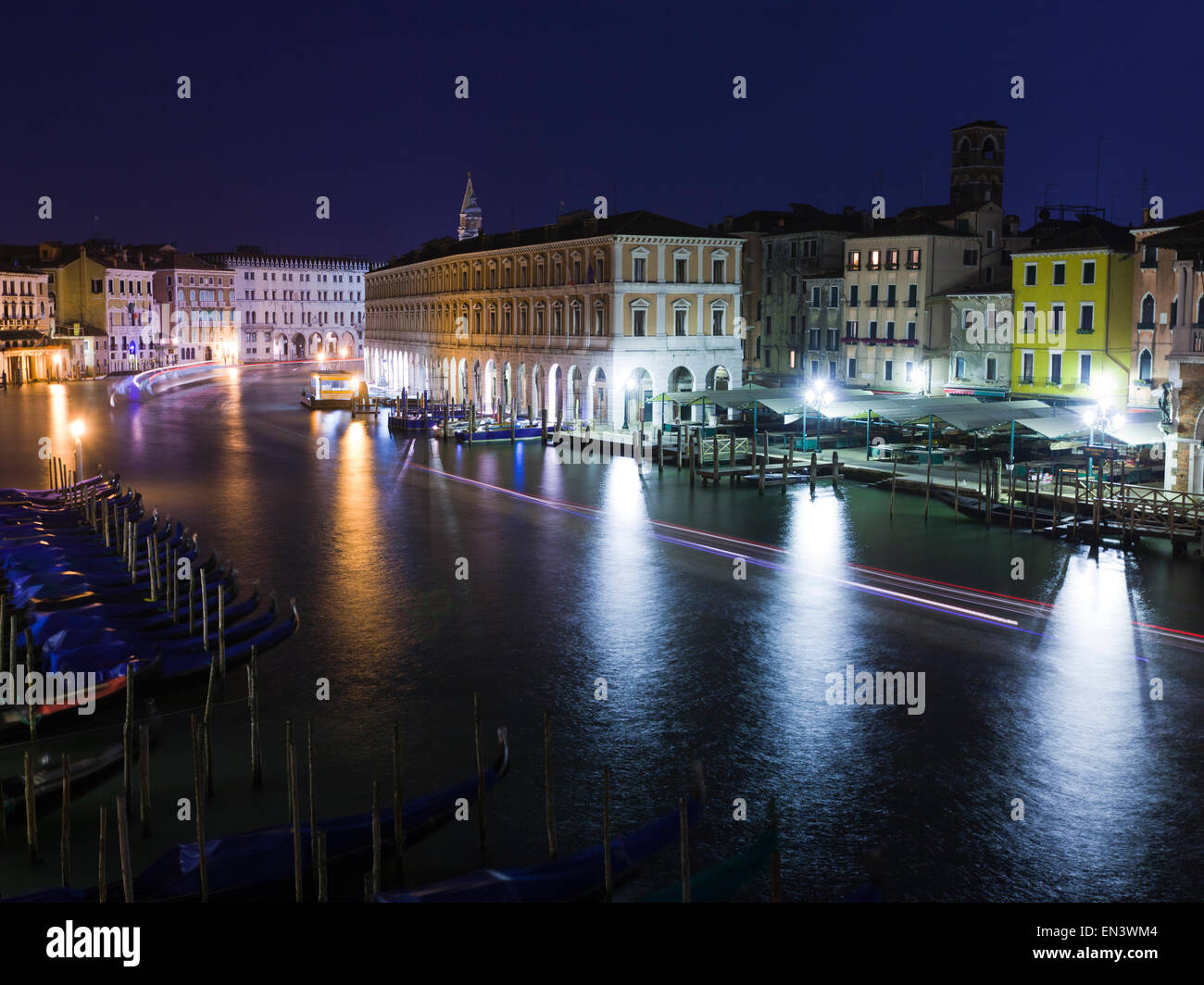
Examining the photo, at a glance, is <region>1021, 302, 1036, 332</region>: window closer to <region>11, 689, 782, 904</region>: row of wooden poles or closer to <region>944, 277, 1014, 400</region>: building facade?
<region>944, 277, 1014, 400</region>: building facade

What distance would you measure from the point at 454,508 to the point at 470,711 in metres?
17.2

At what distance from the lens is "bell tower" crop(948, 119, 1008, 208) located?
199 feet

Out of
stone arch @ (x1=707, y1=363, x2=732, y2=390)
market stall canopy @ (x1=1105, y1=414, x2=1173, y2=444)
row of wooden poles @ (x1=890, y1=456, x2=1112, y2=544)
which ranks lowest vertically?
row of wooden poles @ (x1=890, y1=456, x2=1112, y2=544)

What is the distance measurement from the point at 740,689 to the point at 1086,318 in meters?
35.4

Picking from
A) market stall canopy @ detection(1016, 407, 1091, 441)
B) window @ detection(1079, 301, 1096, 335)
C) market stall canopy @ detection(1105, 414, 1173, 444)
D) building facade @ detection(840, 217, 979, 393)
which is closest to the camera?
market stall canopy @ detection(1105, 414, 1173, 444)

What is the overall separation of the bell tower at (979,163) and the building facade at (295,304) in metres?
76.0

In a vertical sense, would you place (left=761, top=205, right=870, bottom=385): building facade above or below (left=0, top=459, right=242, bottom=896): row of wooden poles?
above

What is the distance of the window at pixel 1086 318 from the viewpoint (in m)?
45.7

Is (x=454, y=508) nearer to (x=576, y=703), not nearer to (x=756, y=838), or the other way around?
(x=576, y=703)

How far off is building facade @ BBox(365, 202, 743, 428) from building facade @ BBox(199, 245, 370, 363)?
63739mm

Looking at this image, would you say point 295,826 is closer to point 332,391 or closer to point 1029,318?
point 1029,318

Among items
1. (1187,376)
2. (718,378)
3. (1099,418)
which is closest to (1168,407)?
(1187,376)

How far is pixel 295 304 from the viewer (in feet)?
423

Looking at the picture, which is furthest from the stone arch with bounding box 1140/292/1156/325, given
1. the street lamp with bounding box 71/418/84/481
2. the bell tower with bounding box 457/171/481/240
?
the bell tower with bounding box 457/171/481/240
